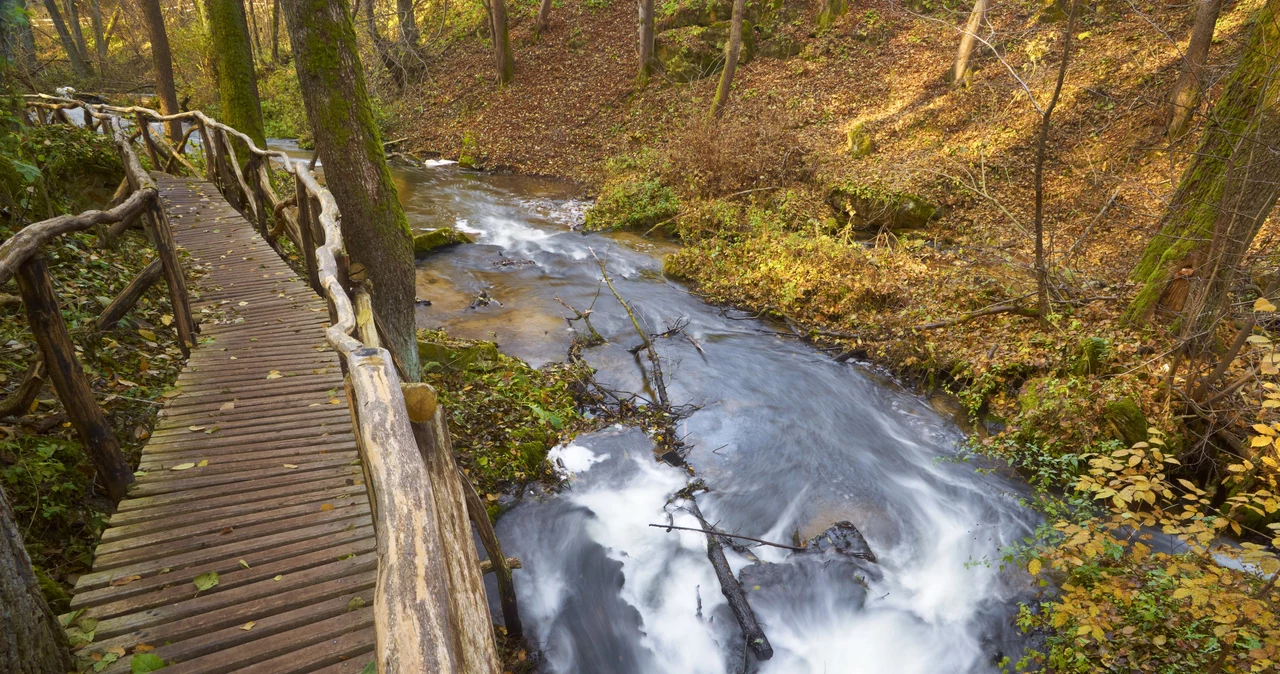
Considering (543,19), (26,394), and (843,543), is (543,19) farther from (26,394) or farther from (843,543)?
(26,394)

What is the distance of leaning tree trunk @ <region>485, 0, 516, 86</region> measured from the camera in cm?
2130

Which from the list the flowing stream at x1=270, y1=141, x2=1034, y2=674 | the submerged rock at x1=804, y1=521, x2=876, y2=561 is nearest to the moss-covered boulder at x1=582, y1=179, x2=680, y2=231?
the flowing stream at x1=270, y1=141, x2=1034, y2=674

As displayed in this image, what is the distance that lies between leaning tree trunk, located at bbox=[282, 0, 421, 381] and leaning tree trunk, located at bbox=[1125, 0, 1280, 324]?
25.9ft

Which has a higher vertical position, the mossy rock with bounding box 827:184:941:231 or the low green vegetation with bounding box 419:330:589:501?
the mossy rock with bounding box 827:184:941:231

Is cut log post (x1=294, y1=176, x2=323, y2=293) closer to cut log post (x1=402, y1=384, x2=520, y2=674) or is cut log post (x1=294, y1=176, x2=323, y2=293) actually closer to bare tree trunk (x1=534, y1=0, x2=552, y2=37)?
cut log post (x1=402, y1=384, x2=520, y2=674)

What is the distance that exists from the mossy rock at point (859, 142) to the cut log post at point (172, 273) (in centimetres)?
1370

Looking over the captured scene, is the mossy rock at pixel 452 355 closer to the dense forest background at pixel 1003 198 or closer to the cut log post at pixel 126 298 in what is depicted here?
the cut log post at pixel 126 298

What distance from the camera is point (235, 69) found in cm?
1030

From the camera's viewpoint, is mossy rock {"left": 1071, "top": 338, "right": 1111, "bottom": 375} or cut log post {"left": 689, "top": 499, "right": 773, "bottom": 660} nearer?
cut log post {"left": 689, "top": 499, "right": 773, "bottom": 660}

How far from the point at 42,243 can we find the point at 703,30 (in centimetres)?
2170

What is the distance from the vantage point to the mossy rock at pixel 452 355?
7.67 m

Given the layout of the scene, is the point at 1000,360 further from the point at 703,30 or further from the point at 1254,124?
the point at 703,30

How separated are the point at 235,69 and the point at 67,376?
30.7 feet

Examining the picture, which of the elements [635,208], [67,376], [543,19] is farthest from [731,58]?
[67,376]
